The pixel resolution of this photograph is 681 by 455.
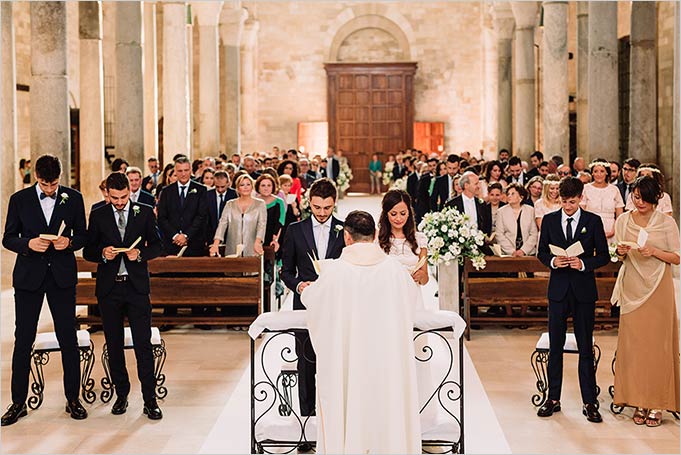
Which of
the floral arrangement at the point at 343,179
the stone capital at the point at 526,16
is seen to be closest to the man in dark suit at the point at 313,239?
the stone capital at the point at 526,16

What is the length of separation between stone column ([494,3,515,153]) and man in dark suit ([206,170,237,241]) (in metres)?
17.9

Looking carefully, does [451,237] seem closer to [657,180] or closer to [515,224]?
[515,224]

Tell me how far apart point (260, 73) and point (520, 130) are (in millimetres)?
15064

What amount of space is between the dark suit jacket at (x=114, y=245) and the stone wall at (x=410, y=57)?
2937cm

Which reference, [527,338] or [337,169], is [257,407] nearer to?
[527,338]

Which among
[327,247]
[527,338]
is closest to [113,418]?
[327,247]

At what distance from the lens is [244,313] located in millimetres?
11273

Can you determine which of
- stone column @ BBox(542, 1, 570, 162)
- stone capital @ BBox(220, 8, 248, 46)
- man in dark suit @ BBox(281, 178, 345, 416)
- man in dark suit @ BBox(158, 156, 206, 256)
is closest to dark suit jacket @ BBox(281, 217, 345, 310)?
man in dark suit @ BBox(281, 178, 345, 416)

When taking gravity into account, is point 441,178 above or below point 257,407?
above

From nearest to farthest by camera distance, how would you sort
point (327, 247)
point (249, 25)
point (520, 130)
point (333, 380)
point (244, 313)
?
point (333, 380), point (327, 247), point (244, 313), point (520, 130), point (249, 25)

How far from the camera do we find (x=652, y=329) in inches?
278

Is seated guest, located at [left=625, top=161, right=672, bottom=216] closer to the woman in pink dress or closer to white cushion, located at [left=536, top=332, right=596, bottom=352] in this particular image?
the woman in pink dress

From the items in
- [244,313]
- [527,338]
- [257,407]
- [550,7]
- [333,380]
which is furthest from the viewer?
[550,7]

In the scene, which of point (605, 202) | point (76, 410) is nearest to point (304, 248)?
point (76, 410)
